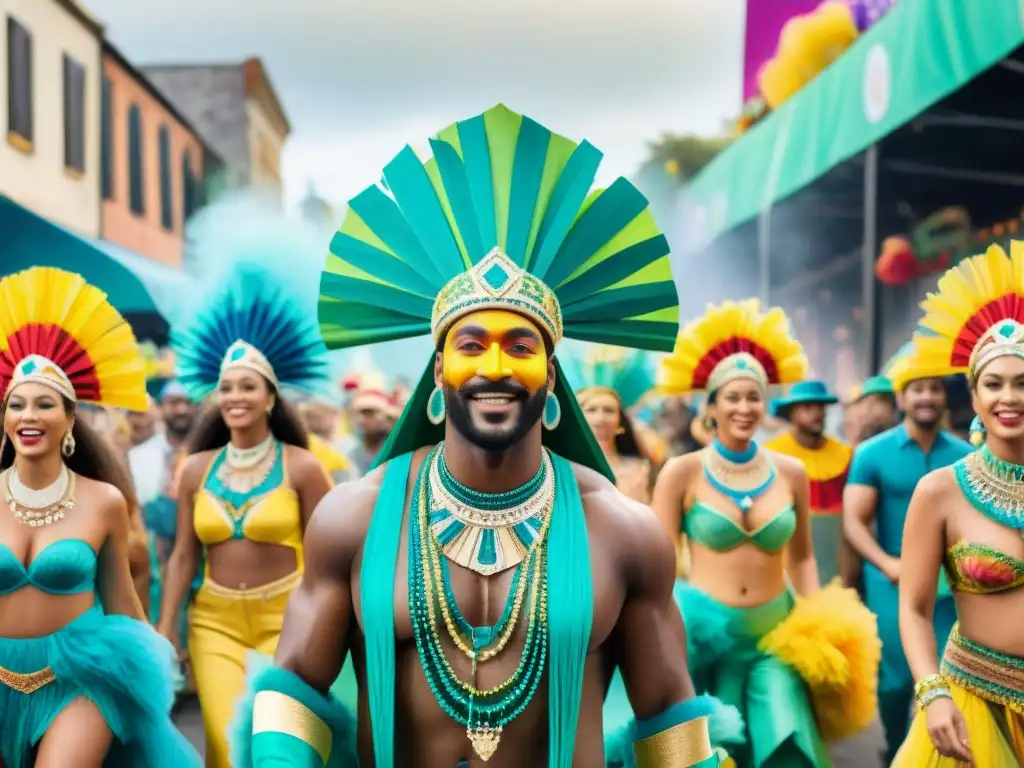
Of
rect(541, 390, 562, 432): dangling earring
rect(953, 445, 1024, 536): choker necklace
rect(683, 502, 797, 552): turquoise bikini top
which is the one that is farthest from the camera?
rect(683, 502, 797, 552): turquoise bikini top

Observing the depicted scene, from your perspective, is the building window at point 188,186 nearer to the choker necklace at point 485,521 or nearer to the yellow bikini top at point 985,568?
the yellow bikini top at point 985,568

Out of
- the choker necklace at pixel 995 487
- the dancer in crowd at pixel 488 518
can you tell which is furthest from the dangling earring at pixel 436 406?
the choker necklace at pixel 995 487

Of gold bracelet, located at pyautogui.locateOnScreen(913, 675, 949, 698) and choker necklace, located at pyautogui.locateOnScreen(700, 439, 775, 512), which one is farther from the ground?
choker necklace, located at pyautogui.locateOnScreen(700, 439, 775, 512)

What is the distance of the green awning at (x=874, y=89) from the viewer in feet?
27.0

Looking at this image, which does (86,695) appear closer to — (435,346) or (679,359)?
(435,346)

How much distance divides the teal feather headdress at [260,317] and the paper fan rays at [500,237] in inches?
126

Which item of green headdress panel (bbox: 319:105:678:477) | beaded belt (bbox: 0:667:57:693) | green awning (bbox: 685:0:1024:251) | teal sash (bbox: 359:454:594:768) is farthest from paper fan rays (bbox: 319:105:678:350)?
green awning (bbox: 685:0:1024:251)

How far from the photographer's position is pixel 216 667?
5758 millimetres

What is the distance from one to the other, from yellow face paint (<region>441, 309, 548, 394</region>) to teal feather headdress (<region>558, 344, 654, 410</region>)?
15.7 ft

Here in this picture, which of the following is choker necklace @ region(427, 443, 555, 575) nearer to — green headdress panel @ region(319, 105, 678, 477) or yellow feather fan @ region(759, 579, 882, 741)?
green headdress panel @ region(319, 105, 678, 477)

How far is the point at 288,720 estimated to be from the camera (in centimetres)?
295

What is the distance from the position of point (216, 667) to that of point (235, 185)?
30.5m

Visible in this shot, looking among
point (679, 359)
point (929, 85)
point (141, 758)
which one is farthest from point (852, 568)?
point (141, 758)

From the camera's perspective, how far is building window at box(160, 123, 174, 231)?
26.5 m
